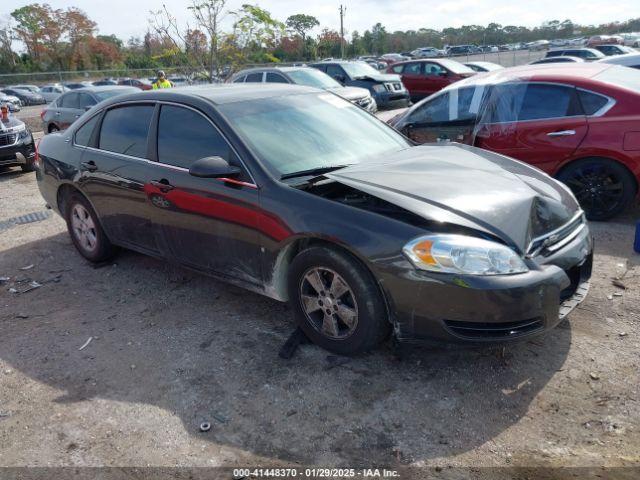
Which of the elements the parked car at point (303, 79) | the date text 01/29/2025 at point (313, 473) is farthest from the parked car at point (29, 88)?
the date text 01/29/2025 at point (313, 473)

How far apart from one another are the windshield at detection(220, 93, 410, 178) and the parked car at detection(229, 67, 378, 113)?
888cm

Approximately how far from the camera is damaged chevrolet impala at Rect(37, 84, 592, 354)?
2.99 m

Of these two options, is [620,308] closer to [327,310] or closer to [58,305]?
[327,310]

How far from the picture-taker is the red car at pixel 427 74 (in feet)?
58.7

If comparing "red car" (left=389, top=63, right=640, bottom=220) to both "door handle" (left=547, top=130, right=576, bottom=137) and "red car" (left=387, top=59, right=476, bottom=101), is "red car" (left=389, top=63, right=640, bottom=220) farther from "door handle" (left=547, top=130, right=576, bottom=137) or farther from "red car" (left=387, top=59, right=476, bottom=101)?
"red car" (left=387, top=59, right=476, bottom=101)

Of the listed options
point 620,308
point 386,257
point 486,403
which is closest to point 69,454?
point 386,257

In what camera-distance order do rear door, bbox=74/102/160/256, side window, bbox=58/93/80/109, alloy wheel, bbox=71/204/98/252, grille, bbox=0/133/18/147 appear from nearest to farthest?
rear door, bbox=74/102/160/256 → alloy wheel, bbox=71/204/98/252 → grille, bbox=0/133/18/147 → side window, bbox=58/93/80/109

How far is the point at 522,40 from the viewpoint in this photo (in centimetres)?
8419

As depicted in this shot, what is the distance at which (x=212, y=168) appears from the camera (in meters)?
3.62

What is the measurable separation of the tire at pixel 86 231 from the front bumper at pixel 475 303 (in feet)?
10.7

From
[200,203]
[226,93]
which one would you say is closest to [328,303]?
[200,203]

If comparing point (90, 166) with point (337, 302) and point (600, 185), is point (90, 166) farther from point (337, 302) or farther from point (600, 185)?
point (600, 185)

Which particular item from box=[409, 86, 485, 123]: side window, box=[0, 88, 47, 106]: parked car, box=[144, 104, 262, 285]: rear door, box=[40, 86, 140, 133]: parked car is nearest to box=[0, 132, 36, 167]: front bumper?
box=[40, 86, 140, 133]: parked car

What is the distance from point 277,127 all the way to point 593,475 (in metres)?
2.92
